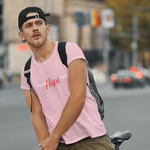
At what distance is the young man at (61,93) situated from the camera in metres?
2.22

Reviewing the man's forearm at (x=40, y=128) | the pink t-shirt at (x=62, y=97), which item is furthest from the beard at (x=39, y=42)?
the man's forearm at (x=40, y=128)

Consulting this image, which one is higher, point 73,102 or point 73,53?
point 73,53

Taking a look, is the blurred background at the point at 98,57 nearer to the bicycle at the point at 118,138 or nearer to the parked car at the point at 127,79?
the parked car at the point at 127,79

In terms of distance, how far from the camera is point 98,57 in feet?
162

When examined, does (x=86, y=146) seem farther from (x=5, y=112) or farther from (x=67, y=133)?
(x=5, y=112)

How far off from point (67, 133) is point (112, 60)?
55.8 m

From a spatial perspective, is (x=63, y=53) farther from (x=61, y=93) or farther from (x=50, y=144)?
(x=50, y=144)

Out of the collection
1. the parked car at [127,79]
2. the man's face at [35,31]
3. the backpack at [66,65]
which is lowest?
the parked car at [127,79]

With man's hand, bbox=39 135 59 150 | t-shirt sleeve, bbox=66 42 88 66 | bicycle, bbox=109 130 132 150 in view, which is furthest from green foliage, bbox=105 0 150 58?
man's hand, bbox=39 135 59 150

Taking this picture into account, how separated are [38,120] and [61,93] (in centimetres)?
30

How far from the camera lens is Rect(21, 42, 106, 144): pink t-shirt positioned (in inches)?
90.0

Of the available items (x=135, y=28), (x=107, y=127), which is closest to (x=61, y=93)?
(x=107, y=127)

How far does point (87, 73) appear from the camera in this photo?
2.38 m

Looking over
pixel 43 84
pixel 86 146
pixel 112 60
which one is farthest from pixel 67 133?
pixel 112 60
